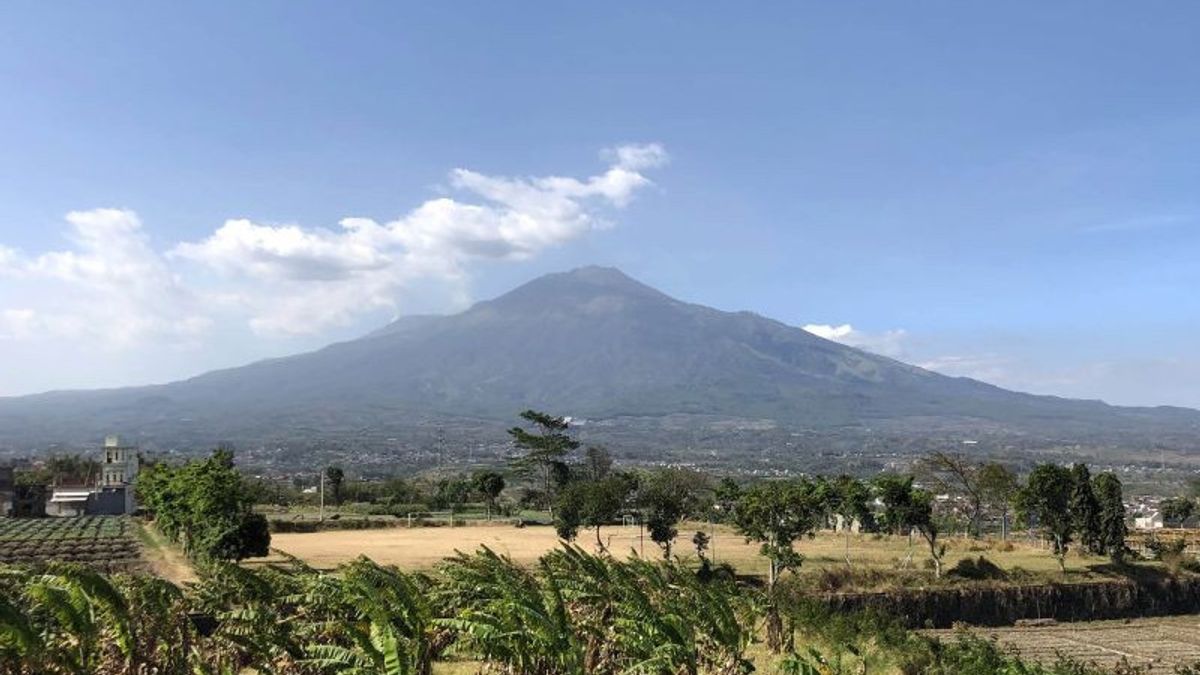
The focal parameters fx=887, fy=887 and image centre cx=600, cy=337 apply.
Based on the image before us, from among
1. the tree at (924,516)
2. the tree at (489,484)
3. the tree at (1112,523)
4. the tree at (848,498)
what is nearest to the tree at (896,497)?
the tree at (924,516)

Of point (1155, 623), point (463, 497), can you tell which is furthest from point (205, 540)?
point (463, 497)

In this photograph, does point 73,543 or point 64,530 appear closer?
point 73,543

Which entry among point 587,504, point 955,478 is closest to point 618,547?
point 587,504

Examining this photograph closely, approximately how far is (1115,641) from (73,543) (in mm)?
35906

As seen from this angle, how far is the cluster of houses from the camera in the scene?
61906 millimetres

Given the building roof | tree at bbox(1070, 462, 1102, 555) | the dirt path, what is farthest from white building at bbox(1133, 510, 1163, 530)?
the building roof

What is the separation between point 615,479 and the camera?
37094mm

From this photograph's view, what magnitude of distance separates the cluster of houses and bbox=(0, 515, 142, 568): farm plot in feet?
45.2

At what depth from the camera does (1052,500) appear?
35.9 m

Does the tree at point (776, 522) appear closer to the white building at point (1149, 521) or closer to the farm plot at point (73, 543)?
the farm plot at point (73, 543)

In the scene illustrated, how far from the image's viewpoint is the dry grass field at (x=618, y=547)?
3375 centimetres

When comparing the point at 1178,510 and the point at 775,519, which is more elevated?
the point at 775,519

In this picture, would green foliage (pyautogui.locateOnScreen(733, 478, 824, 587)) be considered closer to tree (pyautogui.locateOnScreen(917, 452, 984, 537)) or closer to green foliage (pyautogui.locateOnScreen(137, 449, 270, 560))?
tree (pyautogui.locateOnScreen(917, 452, 984, 537))

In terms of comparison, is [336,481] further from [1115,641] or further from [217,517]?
[1115,641]
